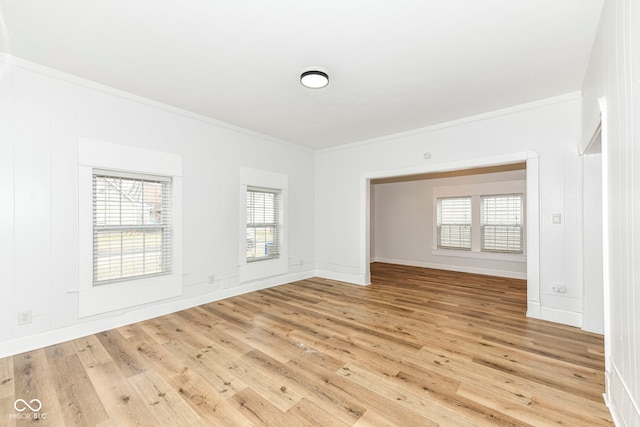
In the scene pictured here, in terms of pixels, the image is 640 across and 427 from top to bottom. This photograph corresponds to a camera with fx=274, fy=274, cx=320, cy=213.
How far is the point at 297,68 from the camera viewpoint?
2760 mm

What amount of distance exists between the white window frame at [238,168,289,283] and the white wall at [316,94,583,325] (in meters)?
1.04

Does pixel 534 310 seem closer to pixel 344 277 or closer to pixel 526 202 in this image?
pixel 526 202

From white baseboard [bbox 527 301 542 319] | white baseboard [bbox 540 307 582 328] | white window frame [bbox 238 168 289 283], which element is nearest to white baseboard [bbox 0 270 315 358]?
white window frame [bbox 238 168 289 283]

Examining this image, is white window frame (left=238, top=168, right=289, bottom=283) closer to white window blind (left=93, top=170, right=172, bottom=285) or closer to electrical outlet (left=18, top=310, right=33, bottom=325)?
white window blind (left=93, top=170, right=172, bottom=285)

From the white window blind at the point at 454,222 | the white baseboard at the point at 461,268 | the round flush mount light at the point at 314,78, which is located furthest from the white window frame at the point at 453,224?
the round flush mount light at the point at 314,78

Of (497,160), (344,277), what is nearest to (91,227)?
(344,277)

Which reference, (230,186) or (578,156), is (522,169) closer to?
(578,156)

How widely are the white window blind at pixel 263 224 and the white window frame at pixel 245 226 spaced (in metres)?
0.08

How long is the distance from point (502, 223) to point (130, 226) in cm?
715

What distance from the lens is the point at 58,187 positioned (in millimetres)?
2836

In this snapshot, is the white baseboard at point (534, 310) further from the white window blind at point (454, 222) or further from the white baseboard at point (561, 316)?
the white window blind at point (454, 222)

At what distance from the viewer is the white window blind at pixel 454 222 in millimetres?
6766

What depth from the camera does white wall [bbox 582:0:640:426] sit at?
4.47ft

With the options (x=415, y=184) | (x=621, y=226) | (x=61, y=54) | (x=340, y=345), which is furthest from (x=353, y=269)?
(x=61, y=54)
